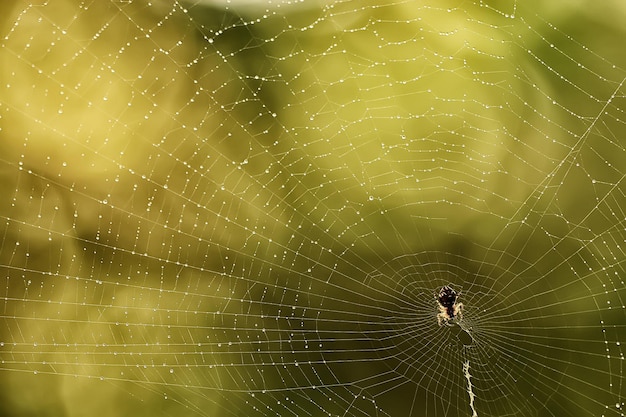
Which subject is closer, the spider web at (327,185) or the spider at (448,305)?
the spider web at (327,185)

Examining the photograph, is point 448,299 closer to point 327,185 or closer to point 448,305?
point 448,305

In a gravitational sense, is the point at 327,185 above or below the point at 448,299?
above

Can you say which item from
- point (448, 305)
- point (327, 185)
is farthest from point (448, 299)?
point (327, 185)

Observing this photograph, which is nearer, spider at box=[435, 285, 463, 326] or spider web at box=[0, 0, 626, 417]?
spider web at box=[0, 0, 626, 417]
